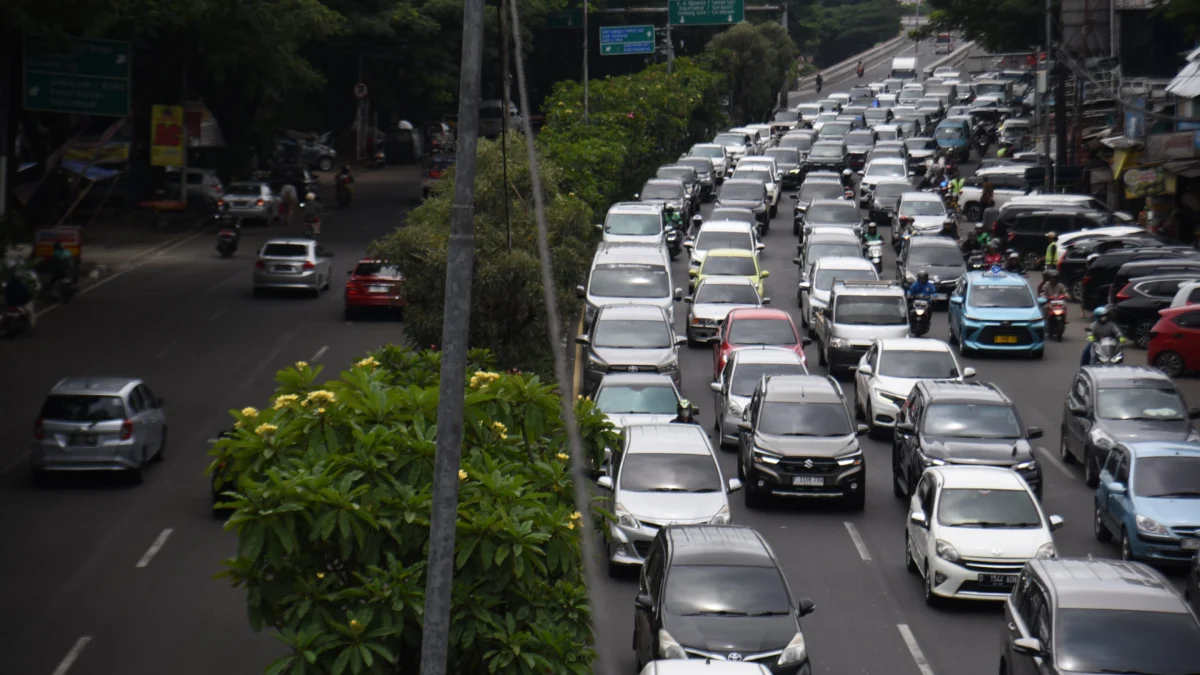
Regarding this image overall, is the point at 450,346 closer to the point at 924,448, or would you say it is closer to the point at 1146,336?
the point at 924,448

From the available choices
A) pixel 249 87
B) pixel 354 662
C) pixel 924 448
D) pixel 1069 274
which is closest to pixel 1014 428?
pixel 924 448

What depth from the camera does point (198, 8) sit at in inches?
1679

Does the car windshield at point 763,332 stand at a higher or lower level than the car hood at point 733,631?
higher

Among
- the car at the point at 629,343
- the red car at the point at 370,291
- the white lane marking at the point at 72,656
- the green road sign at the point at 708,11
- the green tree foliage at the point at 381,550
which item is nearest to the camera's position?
the green tree foliage at the point at 381,550

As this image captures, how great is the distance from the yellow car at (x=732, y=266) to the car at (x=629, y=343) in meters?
6.78

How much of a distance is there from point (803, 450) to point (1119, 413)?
17.0 ft

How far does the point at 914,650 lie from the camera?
16.8 metres

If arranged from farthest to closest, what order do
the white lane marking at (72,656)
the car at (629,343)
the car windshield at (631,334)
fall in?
the car windshield at (631,334) < the car at (629,343) < the white lane marking at (72,656)

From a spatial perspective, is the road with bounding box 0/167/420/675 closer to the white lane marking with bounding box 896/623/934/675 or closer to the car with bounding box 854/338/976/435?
the white lane marking with bounding box 896/623/934/675

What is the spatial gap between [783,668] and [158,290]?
3133 cm

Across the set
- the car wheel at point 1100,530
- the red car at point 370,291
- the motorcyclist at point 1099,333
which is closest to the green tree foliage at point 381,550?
the car wheel at point 1100,530

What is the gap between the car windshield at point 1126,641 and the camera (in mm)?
13305

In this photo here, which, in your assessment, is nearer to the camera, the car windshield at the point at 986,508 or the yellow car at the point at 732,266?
the car windshield at the point at 986,508

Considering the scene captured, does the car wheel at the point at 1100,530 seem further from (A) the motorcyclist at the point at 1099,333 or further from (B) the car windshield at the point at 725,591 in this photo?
(A) the motorcyclist at the point at 1099,333
